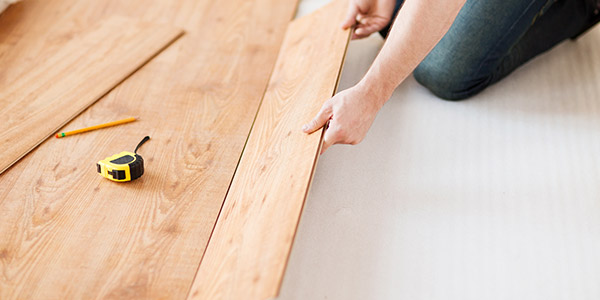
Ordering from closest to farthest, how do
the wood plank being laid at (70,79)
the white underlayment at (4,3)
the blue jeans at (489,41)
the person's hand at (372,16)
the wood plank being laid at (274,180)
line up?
1. the wood plank being laid at (274,180)
2. the wood plank being laid at (70,79)
3. the blue jeans at (489,41)
4. the person's hand at (372,16)
5. the white underlayment at (4,3)

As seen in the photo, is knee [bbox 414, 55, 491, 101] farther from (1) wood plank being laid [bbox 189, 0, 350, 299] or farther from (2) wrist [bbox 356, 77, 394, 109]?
(2) wrist [bbox 356, 77, 394, 109]

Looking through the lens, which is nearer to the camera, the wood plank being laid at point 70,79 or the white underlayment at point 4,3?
the wood plank being laid at point 70,79

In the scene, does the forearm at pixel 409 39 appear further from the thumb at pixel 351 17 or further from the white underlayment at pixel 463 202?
the thumb at pixel 351 17

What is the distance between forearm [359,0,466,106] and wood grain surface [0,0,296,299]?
45cm

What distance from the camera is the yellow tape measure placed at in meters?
1.44

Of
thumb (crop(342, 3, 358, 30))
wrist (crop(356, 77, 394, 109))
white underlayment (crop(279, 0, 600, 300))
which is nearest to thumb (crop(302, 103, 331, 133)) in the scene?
wrist (crop(356, 77, 394, 109))

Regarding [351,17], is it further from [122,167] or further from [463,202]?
[122,167]

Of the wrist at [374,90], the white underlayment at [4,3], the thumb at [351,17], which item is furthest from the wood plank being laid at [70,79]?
the wrist at [374,90]

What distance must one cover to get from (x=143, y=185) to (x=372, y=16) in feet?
3.67

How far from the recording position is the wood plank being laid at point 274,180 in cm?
113

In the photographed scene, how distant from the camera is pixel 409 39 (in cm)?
144

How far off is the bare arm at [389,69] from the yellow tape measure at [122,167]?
444mm

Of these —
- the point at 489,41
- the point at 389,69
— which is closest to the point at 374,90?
the point at 389,69

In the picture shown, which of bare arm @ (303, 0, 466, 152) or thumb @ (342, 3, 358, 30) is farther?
thumb @ (342, 3, 358, 30)
